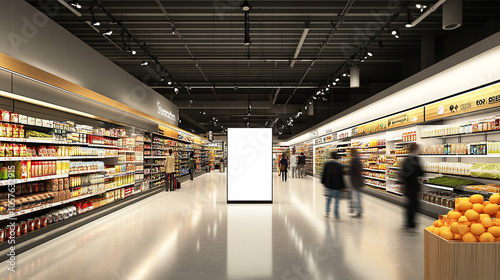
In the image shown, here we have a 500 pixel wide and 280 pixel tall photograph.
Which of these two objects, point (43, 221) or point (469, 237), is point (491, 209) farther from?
point (43, 221)

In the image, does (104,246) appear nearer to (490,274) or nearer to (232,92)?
(490,274)

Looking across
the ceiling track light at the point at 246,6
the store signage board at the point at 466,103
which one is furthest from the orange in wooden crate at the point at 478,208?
the ceiling track light at the point at 246,6

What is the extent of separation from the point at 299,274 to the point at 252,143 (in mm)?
5842

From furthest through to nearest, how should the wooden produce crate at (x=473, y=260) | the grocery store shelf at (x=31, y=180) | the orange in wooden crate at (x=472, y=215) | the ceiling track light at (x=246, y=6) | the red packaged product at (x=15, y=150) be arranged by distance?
1. the ceiling track light at (x=246, y=6)
2. the red packaged product at (x=15, y=150)
3. the grocery store shelf at (x=31, y=180)
4. the orange in wooden crate at (x=472, y=215)
5. the wooden produce crate at (x=473, y=260)

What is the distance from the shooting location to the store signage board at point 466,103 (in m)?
5.71

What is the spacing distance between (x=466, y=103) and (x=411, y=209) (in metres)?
2.64

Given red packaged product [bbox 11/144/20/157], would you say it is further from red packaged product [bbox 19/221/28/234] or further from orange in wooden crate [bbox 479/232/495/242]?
orange in wooden crate [bbox 479/232/495/242]

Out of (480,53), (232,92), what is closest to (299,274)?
(480,53)

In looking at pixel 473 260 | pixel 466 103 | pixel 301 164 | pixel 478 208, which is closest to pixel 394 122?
pixel 466 103

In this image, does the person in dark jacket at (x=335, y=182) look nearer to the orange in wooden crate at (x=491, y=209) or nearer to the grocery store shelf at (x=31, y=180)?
the orange in wooden crate at (x=491, y=209)

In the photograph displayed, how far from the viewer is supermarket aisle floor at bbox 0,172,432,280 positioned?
380 cm

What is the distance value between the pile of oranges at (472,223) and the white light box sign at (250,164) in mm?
6357

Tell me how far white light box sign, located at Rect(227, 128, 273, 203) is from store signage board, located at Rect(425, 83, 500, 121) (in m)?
4.14

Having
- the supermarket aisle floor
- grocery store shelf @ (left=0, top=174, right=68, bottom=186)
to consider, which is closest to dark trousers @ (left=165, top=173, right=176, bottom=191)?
the supermarket aisle floor
